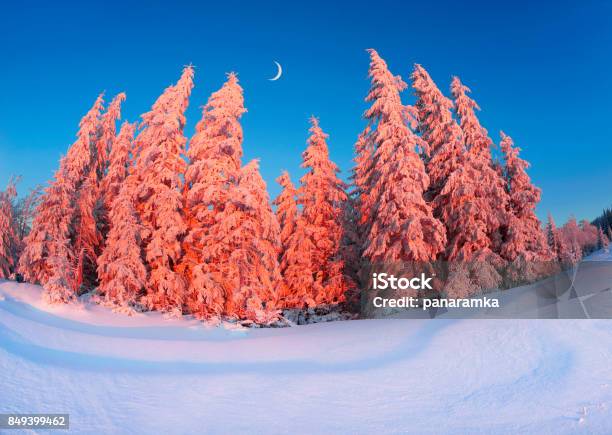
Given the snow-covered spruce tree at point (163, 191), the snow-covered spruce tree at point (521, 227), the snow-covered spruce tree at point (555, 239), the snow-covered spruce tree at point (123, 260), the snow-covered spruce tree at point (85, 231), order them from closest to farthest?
the snow-covered spruce tree at point (123, 260), the snow-covered spruce tree at point (163, 191), the snow-covered spruce tree at point (521, 227), the snow-covered spruce tree at point (85, 231), the snow-covered spruce tree at point (555, 239)

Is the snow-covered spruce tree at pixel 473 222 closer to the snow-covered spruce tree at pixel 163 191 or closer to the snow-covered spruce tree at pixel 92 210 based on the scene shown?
the snow-covered spruce tree at pixel 163 191

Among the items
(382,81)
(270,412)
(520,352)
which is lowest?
(270,412)

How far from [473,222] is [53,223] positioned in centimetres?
2073

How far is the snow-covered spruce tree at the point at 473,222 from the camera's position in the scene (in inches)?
661

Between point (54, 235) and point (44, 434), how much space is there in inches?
581

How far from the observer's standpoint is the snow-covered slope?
6703 millimetres

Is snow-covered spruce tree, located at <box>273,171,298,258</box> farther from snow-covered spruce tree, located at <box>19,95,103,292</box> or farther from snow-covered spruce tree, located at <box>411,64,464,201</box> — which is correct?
snow-covered spruce tree, located at <box>19,95,103,292</box>

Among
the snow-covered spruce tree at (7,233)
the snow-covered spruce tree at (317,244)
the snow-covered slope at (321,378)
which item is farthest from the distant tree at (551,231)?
the snow-covered spruce tree at (7,233)

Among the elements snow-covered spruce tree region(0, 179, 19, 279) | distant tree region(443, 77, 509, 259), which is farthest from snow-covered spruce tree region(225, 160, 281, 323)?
snow-covered spruce tree region(0, 179, 19, 279)

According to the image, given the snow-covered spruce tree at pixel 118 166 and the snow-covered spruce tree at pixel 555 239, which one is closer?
the snow-covered spruce tree at pixel 118 166

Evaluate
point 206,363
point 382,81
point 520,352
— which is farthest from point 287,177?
point 520,352

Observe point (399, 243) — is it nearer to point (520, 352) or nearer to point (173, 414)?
point (520, 352)

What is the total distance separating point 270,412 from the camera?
7.36 m

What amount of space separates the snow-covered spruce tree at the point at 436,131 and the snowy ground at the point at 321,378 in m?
8.52
